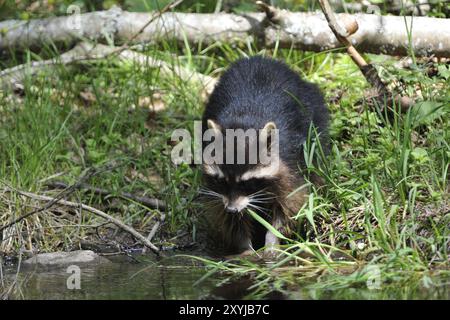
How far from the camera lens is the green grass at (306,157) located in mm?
5699

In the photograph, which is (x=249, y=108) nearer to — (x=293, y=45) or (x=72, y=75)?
(x=293, y=45)

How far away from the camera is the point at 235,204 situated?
6.02 m

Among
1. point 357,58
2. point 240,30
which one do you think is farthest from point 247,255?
point 240,30

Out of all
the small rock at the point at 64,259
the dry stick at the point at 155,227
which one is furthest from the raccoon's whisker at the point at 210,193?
the small rock at the point at 64,259

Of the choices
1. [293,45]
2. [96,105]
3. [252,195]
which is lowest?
[252,195]

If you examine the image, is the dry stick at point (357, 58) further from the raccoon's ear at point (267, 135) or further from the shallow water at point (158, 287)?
the shallow water at point (158, 287)

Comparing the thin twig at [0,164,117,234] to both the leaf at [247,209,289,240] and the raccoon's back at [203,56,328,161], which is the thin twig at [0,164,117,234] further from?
the leaf at [247,209,289,240]

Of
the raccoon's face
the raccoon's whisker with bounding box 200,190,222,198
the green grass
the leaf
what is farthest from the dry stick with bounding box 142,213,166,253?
the leaf

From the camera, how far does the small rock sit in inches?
243

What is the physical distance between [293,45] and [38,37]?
8.78 ft

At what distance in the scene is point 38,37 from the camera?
29.1ft

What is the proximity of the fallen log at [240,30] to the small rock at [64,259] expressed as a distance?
2901 millimetres

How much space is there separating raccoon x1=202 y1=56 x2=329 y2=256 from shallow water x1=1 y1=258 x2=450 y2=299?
52 centimetres

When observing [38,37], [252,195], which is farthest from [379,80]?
[38,37]
